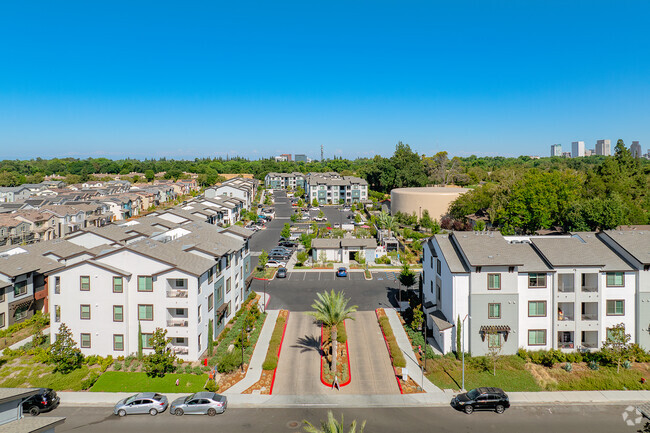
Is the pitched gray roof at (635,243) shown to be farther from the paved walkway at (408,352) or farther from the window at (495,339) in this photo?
the paved walkway at (408,352)

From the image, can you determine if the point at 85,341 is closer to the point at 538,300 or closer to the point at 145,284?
the point at 145,284

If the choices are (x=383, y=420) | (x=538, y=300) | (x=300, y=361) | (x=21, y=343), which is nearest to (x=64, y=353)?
(x=21, y=343)

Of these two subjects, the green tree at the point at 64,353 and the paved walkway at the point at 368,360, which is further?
the green tree at the point at 64,353

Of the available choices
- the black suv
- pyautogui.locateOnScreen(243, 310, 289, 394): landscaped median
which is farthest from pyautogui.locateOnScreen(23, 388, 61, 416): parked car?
the black suv

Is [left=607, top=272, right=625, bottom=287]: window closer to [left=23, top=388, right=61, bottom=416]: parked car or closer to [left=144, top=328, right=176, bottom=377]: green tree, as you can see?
[left=144, top=328, right=176, bottom=377]: green tree

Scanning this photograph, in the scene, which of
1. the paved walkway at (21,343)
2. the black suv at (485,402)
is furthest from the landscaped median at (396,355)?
the paved walkway at (21,343)
